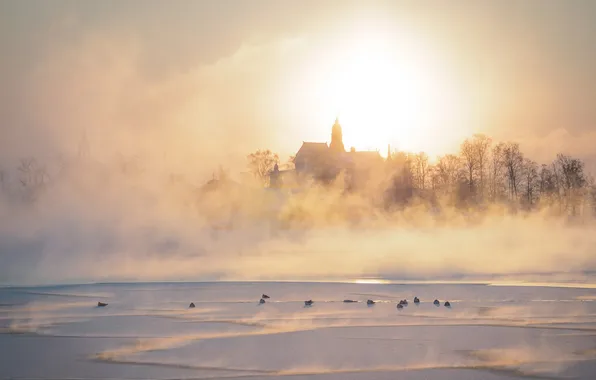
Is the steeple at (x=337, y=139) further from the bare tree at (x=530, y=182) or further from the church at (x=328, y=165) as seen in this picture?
the bare tree at (x=530, y=182)

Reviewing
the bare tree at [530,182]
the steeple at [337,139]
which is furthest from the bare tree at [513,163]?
the steeple at [337,139]

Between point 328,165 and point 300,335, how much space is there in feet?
309

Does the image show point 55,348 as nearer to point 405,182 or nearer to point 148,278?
point 148,278

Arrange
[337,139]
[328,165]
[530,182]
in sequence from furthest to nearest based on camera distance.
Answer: [337,139] < [328,165] < [530,182]

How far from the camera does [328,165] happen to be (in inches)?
4245

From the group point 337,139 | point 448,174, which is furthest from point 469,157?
point 337,139

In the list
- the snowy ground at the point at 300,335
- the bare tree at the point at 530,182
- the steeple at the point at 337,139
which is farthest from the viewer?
the steeple at the point at 337,139

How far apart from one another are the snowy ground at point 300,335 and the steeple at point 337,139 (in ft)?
324

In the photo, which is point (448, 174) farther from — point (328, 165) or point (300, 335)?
point (300, 335)

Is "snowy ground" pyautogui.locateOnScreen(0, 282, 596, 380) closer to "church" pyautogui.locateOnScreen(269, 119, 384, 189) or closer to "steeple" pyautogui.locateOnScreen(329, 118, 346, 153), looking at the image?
"church" pyautogui.locateOnScreen(269, 119, 384, 189)

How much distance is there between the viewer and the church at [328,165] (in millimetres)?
96244

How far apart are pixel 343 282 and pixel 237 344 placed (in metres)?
9.96

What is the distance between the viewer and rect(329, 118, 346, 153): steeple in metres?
119

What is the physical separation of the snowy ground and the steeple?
98.8m
